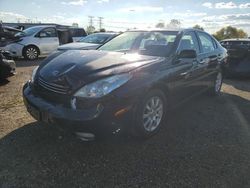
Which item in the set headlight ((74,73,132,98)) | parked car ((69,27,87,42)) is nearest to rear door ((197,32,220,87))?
headlight ((74,73,132,98))

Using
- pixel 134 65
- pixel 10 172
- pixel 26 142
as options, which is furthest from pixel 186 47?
pixel 10 172

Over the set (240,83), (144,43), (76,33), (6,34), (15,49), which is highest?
(144,43)

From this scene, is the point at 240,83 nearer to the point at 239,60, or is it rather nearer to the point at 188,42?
the point at 239,60

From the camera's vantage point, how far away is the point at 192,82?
15.6 ft

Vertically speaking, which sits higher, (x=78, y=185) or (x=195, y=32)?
(x=195, y=32)

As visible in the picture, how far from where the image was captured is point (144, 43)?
4711 mm

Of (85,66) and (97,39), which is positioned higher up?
(85,66)

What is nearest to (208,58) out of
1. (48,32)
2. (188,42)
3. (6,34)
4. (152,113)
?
(188,42)

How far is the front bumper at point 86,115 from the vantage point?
9.77ft

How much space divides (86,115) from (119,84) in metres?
0.54

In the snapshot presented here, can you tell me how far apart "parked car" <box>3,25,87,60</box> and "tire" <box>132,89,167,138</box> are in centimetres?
946

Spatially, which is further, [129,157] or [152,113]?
[152,113]

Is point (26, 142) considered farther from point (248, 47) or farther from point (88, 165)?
point (248, 47)

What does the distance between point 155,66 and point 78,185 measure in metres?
1.86
